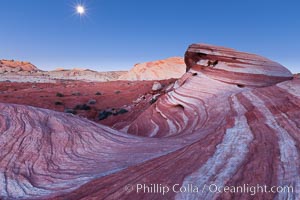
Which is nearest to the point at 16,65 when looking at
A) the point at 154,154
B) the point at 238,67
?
the point at 238,67

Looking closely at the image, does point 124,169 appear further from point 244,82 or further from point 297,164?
point 244,82

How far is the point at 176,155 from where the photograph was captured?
3594 millimetres

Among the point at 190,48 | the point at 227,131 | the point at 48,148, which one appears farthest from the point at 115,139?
the point at 190,48

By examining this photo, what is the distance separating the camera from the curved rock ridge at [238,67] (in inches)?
319

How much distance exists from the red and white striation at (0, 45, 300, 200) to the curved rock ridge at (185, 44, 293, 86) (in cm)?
203

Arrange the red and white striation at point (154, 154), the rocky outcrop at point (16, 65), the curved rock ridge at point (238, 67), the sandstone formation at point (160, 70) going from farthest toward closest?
1. the rocky outcrop at point (16, 65)
2. the sandstone formation at point (160, 70)
3. the curved rock ridge at point (238, 67)
4. the red and white striation at point (154, 154)

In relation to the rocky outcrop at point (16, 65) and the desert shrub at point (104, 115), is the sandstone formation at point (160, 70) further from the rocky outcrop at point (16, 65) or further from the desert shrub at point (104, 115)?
the rocky outcrop at point (16, 65)

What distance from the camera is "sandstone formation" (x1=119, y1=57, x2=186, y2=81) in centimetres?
4025

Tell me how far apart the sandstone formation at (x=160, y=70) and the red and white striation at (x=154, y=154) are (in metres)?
34.0

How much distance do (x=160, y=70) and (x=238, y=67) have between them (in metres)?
33.5

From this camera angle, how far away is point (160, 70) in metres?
41.9

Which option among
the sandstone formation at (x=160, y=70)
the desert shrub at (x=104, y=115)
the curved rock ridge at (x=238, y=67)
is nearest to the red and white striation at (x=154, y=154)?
the curved rock ridge at (x=238, y=67)

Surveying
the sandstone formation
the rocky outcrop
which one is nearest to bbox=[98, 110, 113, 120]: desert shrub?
the sandstone formation

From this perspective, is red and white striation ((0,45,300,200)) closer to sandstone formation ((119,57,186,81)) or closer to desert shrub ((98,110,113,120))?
desert shrub ((98,110,113,120))
